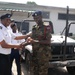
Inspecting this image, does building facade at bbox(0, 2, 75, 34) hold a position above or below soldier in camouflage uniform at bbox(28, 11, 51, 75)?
below

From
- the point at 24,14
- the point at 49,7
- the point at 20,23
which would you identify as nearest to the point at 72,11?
the point at 49,7

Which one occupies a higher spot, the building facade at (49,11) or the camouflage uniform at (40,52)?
the camouflage uniform at (40,52)

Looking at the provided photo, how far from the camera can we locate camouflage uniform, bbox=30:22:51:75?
4961 millimetres

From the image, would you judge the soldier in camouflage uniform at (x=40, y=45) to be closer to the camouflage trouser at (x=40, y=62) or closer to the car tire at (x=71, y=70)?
the camouflage trouser at (x=40, y=62)

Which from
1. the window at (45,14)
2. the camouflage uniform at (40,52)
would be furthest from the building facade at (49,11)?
the camouflage uniform at (40,52)

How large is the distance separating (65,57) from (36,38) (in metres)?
1.99

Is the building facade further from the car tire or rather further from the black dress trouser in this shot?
the black dress trouser

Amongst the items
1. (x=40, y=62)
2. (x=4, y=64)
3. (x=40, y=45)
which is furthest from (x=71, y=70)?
(x=4, y=64)

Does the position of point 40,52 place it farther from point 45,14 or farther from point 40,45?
point 45,14

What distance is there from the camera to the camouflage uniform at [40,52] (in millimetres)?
4961

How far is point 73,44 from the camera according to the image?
270 inches

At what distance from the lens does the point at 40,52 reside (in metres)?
5.07

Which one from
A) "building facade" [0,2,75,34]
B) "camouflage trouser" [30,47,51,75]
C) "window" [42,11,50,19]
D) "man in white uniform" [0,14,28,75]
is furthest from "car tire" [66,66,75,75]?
"window" [42,11,50,19]

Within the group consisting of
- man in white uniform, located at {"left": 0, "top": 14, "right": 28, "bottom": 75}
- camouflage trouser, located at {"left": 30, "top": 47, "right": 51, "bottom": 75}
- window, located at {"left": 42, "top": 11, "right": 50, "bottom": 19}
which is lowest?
window, located at {"left": 42, "top": 11, "right": 50, "bottom": 19}
